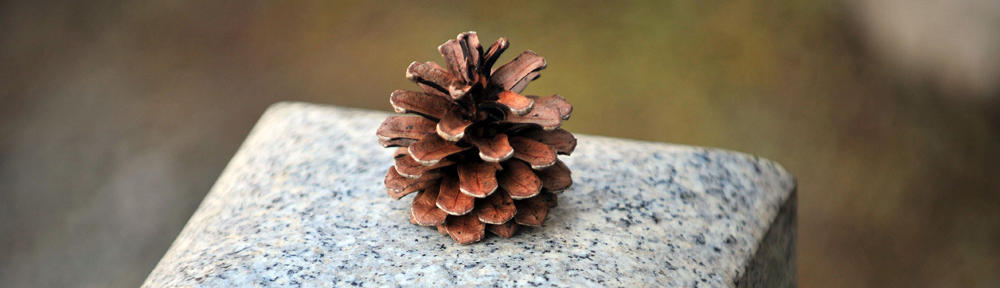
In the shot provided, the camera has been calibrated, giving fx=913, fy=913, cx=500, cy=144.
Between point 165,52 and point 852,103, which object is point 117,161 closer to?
point 165,52

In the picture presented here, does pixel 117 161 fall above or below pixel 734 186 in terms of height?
below

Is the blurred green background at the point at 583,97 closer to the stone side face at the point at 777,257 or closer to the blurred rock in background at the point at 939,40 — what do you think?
the blurred rock in background at the point at 939,40

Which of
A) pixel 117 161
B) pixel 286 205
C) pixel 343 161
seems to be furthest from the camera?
pixel 117 161

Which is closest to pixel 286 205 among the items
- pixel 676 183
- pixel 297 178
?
pixel 297 178

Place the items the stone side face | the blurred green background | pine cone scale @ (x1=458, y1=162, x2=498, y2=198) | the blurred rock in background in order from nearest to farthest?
pine cone scale @ (x1=458, y1=162, x2=498, y2=198) → the stone side face → the blurred rock in background → the blurred green background

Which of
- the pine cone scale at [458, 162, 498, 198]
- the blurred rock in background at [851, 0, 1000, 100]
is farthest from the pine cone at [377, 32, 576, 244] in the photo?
the blurred rock in background at [851, 0, 1000, 100]

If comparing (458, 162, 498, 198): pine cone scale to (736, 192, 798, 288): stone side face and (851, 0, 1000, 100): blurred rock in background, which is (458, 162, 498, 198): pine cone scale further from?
(851, 0, 1000, 100): blurred rock in background

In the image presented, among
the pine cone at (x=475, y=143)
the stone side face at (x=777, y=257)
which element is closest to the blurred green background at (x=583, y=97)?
the stone side face at (x=777, y=257)
